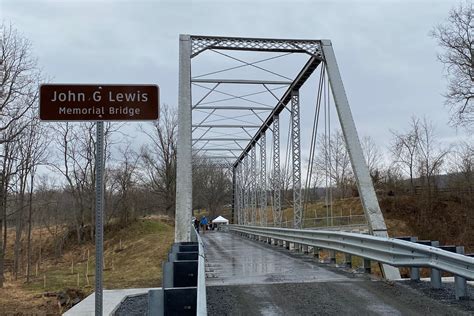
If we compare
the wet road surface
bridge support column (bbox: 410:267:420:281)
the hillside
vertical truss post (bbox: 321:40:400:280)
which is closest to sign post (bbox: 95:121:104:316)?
the wet road surface

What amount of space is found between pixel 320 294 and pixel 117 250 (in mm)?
35148

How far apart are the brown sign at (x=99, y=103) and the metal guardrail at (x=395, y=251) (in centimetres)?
412

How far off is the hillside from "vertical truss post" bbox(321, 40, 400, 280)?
6.24 metres

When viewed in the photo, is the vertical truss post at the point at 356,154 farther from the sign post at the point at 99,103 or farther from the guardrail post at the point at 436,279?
the sign post at the point at 99,103

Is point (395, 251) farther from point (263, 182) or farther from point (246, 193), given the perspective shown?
point (246, 193)

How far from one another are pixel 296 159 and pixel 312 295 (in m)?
12.5

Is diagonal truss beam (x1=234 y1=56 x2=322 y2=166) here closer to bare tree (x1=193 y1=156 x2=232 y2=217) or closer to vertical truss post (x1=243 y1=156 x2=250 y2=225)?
vertical truss post (x1=243 y1=156 x2=250 y2=225)

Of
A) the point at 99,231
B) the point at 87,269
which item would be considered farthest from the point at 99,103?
the point at 87,269

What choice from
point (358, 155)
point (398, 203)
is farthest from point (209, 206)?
point (358, 155)

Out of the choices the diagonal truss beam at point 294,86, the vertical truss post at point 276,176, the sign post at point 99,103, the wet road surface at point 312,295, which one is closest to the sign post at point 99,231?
the sign post at point 99,103

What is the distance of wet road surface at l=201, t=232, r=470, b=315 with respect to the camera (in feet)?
19.2

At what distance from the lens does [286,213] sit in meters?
51.6

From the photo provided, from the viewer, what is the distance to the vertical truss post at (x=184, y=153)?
13055mm

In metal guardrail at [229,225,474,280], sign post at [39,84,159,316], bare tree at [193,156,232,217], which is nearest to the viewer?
sign post at [39,84,159,316]
